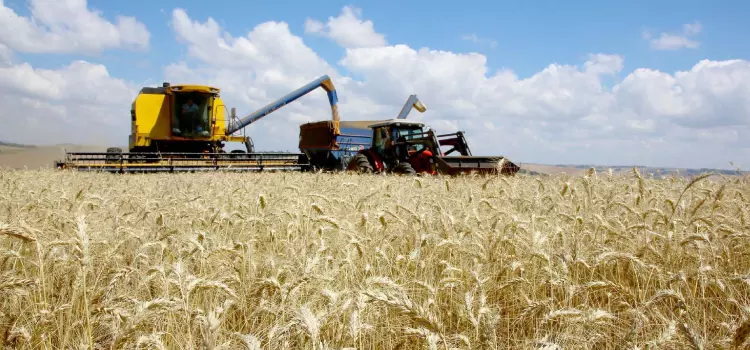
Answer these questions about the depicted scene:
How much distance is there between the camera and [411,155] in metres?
13.0

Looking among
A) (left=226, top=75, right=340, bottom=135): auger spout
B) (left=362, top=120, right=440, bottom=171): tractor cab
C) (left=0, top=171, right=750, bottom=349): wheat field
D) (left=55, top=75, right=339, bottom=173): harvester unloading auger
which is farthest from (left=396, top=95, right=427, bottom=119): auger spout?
(left=0, top=171, right=750, bottom=349): wheat field

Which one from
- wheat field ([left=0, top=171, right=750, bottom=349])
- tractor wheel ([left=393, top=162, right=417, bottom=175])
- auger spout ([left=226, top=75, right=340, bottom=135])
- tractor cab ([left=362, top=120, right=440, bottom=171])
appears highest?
auger spout ([left=226, top=75, right=340, bottom=135])

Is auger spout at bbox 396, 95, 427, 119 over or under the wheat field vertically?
over

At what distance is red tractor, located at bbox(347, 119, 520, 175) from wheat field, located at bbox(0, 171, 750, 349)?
24.0 ft

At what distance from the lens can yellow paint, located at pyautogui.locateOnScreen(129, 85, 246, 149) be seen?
15945 millimetres

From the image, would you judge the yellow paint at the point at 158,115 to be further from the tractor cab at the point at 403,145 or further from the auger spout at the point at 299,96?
the tractor cab at the point at 403,145

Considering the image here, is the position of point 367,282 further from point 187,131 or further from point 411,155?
point 187,131

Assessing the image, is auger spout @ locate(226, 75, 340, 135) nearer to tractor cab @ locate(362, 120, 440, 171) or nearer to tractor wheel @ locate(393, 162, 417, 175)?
tractor cab @ locate(362, 120, 440, 171)

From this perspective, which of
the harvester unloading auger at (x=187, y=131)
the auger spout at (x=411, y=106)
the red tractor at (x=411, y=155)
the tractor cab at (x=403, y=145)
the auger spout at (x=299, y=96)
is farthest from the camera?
the auger spout at (x=411, y=106)

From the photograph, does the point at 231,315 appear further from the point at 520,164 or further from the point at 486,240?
the point at 520,164

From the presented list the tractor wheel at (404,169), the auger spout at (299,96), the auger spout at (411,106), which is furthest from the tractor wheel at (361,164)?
the auger spout at (411,106)

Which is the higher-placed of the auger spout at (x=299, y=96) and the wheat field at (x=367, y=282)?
the auger spout at (x=299, y=96)

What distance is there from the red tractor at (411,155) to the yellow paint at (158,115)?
5698 mm

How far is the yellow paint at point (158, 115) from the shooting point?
15945 millimetres
